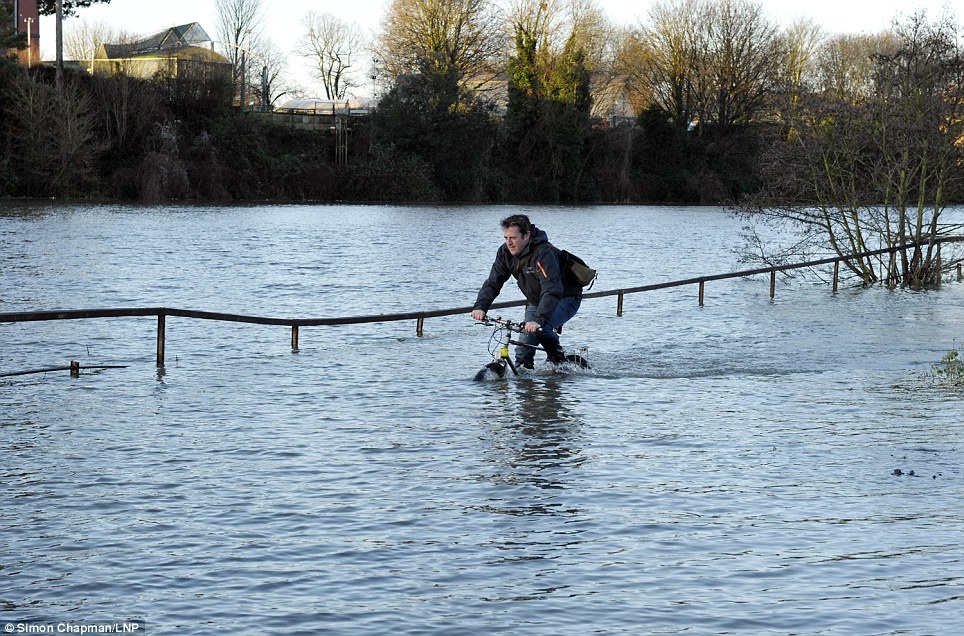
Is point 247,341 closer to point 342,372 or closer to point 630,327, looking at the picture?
point 342,372

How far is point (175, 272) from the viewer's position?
29.7m

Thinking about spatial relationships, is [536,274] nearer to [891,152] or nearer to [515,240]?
[515,240]

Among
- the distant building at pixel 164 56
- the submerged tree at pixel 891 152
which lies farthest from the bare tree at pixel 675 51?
the submerged tree at pixel 891 152

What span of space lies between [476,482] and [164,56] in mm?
71796

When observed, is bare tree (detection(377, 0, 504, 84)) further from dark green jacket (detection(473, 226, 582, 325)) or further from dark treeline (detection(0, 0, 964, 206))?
dark green jacket (detection(473, 226, 582, 325))

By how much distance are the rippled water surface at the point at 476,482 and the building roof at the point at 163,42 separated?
226 feet

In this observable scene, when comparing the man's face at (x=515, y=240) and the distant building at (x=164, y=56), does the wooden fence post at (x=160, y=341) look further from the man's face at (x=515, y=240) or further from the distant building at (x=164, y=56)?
the distant building at (x=164, y=56)

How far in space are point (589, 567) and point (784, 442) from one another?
3.75 metres

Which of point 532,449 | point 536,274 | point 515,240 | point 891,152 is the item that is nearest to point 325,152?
point 891,152

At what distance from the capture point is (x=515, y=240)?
→ 11.7 metres

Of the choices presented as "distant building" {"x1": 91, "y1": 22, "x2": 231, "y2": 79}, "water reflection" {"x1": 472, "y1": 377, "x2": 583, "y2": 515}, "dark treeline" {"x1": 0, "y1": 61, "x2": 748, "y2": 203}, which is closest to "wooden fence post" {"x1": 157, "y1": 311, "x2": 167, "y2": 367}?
"water reflection" {"x1": 472, "y1": 377, "x2": 583, "y2": 515}

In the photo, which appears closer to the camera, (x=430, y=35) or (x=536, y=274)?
(x=536, y=274)

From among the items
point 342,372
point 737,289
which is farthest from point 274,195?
point 342,372

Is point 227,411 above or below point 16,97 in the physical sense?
below
